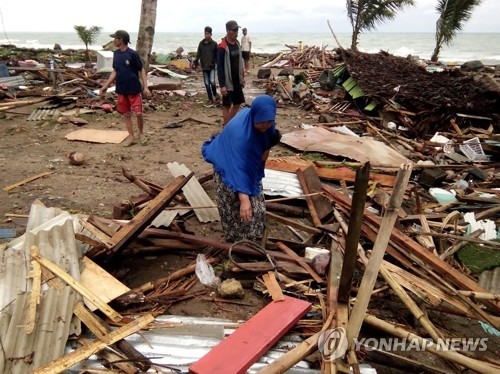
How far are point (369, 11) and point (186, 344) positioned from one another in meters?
18.5

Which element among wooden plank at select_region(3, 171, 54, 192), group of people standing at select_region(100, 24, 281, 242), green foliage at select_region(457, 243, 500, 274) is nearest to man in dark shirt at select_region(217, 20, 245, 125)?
wooden plank at select_region(3, 171, 54, 192)

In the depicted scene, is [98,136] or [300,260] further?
[98,136]

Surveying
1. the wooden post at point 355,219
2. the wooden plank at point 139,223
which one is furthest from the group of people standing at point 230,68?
the wooden post at point 355,219

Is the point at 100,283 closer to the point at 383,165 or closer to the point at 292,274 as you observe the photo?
the point at 292,274

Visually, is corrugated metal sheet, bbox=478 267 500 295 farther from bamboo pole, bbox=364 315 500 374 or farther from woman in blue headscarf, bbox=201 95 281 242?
woman in blue headscarf, bbox=201 95 281 242

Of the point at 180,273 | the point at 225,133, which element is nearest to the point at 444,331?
the point at 180,273

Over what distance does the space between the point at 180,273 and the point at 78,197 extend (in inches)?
94.9

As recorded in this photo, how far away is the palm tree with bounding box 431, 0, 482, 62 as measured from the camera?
17.2 m

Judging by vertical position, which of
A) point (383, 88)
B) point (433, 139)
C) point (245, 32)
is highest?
point (245, 32)

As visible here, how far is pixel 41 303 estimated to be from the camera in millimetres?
2551

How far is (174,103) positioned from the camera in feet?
36.0

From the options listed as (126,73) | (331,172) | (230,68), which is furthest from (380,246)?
(230,68)

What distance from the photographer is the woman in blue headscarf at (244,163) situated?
3359 millimetres

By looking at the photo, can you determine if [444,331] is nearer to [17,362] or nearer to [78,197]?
[17,362]
